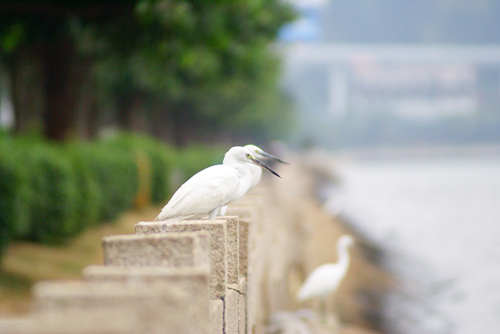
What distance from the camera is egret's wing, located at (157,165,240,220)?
13.4ft

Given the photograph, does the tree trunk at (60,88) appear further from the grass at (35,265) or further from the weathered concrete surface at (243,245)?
the weathered concrete surface at (243,245)

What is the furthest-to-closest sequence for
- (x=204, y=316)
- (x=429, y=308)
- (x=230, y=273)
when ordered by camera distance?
(x=429, y=308) → (x=230, y=273) → (x=204, y=316)

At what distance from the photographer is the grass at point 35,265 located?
32.9 ft

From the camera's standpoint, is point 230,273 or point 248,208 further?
point 248,208

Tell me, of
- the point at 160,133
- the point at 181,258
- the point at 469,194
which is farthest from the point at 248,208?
the point at 469,194

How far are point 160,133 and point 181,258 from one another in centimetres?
3406

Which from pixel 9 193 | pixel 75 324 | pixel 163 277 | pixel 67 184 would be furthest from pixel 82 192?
pixel 75 324

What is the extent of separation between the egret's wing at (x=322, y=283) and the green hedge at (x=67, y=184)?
12.3 feet

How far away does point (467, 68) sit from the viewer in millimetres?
186750

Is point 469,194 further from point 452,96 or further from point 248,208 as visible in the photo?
point 452,96

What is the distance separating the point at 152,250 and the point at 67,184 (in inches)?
421

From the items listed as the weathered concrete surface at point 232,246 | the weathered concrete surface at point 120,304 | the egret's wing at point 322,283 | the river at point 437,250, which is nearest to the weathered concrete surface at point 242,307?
the weathered concrete surface at point 232,246

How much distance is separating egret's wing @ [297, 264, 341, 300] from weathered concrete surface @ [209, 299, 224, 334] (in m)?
5.12

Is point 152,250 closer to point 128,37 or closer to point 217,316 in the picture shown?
point 217,316
